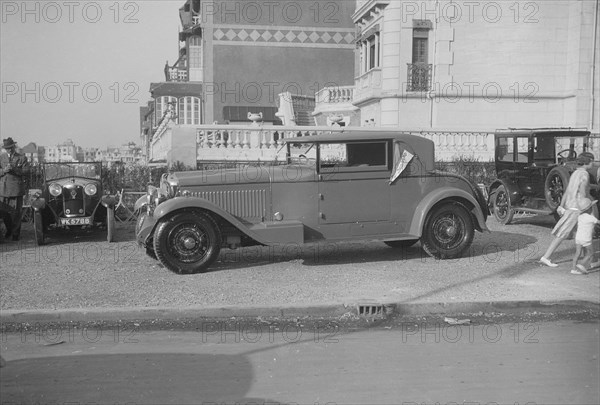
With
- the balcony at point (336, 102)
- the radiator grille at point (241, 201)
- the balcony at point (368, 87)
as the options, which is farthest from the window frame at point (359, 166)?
the balcony at point (336, 102)

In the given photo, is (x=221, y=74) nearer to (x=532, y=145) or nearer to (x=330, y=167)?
(x=532, y=145)

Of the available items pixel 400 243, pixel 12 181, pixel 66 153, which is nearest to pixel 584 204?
pixel 400 243

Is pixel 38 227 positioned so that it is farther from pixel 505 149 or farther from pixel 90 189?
pixel 505 149

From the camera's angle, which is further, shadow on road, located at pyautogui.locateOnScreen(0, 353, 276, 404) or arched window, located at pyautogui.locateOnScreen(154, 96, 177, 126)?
arched window, located at pyautogui.locateOnScreen(154, 96, 177, 126)

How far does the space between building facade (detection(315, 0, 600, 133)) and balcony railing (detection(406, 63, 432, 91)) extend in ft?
0.11

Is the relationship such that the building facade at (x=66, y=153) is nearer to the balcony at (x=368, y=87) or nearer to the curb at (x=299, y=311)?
the balcony at (x=368, y=87)

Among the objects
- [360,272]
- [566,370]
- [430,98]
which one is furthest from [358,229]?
[430,98]

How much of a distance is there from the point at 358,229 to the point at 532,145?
18.5 feet

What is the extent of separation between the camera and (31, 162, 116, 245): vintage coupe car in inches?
465

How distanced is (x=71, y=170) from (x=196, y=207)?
4889 millimetres

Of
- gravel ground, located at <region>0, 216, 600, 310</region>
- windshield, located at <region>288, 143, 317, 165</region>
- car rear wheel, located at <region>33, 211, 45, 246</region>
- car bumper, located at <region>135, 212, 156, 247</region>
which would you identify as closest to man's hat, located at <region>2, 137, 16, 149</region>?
car rear wheel, located at <region>33, 211, 45, 246</region>

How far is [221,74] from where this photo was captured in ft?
119

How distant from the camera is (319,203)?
9555 mm

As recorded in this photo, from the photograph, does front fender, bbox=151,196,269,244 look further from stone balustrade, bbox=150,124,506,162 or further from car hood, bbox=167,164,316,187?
stone balustrade, bbox=150,124,506,162
